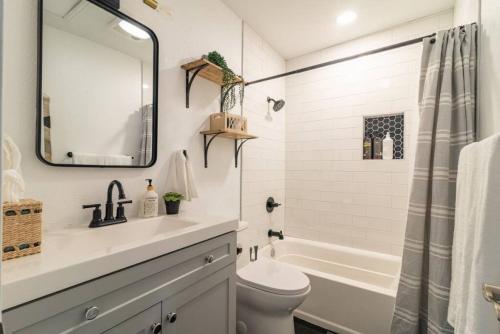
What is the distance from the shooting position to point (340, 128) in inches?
97.4

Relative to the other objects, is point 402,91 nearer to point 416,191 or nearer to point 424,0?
point 424,0

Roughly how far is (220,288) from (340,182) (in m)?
1.76

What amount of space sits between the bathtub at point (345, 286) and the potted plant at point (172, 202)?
1183 mm

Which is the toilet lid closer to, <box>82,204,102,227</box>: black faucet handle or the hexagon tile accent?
<box>82,204,102,227</box>: black faucet handle

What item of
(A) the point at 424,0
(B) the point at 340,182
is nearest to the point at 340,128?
(B) the point at 340,182

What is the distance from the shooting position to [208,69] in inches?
62.8

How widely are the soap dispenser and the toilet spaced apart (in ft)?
2.67

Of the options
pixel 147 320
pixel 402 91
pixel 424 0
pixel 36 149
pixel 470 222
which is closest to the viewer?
pixel 470 222

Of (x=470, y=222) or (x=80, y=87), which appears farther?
(x=80, y=87)

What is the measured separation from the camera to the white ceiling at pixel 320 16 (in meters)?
1.90

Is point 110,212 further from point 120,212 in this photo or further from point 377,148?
point 377,148

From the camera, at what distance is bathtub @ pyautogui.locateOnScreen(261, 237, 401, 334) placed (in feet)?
5.40

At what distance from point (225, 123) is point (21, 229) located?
119 centimetres

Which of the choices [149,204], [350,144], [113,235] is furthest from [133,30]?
[350,144]
